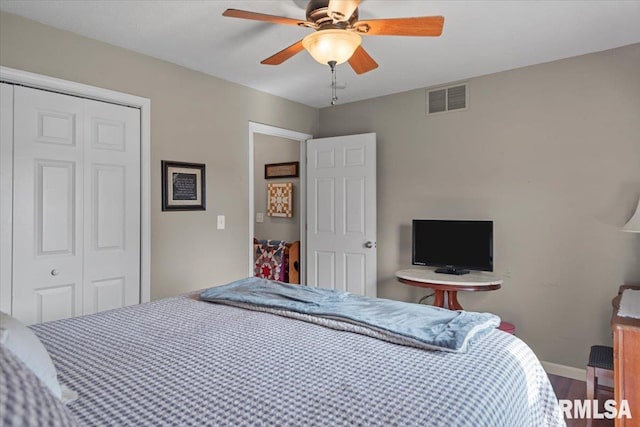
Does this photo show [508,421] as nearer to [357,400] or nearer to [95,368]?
[357,400]

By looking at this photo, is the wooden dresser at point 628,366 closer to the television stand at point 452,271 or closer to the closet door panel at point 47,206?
the television stand at point 452,271

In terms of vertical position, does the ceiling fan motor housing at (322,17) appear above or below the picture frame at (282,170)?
above

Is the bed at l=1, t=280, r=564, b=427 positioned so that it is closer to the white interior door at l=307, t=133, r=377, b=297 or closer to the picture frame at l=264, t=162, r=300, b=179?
the white interior door at l=307, t=133, r=377, b=297

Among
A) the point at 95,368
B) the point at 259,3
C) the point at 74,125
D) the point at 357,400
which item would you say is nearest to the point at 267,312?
the point at 95,368

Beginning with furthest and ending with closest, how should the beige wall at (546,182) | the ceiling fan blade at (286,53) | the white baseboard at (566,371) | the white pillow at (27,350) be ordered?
the white baseboard at (566,371) < the beige wall at (546,182) < the ceiling fan blade at (286,53) < the white pillow at (27,350)

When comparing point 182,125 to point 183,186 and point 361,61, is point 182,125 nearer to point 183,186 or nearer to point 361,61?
point 183,186

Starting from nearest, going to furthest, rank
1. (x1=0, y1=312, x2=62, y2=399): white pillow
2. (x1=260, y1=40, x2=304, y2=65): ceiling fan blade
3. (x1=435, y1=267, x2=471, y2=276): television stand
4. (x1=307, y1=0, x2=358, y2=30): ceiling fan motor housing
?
(x1=0, y1=312, x2=62, y2=399): white pillow, (x1=307, y1=0, x2=358, y2=30): ceiling fan motor housing, (x1=260, y1=40, x2=304, y2=65): ceiling fan blade, (x1=435, y1=267, x2=471, y2=276): television stand

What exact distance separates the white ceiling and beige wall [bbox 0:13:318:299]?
11 cm

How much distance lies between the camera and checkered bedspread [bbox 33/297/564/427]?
95 centimetres

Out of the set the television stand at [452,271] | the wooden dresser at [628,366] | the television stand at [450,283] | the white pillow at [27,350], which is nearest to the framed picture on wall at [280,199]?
the television stand at [450,283]

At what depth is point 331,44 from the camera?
1.90m

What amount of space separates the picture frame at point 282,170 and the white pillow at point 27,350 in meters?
4.19

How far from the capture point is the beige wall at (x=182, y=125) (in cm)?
245

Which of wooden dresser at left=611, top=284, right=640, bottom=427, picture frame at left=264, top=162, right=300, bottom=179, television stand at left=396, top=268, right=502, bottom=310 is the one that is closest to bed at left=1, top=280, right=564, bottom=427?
wooden dresser at left=611, top=284, right=640, bottom=427
